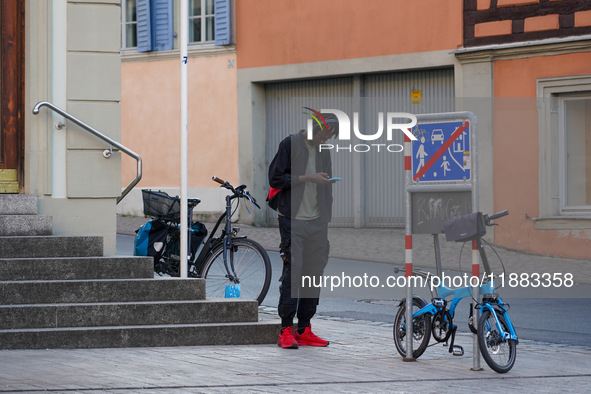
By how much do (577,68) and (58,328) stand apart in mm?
12868

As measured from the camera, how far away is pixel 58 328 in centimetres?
859

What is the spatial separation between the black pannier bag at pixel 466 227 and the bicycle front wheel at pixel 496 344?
53 centimetres

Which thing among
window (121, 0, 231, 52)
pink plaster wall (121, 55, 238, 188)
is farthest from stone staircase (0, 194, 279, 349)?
window (121, 0, 231, 52)

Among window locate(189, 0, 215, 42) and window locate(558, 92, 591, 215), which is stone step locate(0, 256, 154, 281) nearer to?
window locate(558, 92, 591, 215)

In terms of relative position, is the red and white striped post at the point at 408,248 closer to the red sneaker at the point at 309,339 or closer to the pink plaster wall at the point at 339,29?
the red sneaker at the point at 309,339

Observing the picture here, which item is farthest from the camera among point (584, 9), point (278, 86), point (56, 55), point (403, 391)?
point (278, 86)

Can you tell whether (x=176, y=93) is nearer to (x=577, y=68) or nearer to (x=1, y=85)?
(x=577, y=68)

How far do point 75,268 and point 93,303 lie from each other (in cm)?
44

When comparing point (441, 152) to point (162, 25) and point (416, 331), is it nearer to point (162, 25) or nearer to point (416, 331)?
point (416, 331)

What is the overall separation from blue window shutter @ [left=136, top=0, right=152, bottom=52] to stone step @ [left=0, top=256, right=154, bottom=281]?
1651 centimetres

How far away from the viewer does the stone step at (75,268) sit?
8961mm

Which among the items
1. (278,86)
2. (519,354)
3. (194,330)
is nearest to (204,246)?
(194,330)

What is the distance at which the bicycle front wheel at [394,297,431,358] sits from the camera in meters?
8.22

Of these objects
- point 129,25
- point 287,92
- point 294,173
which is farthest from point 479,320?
point 129,25
